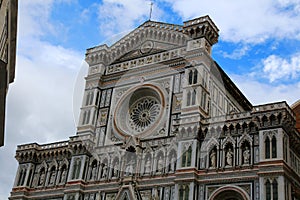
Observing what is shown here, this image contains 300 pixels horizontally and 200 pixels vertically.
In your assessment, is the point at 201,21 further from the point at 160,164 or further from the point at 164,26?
the point at 160,164

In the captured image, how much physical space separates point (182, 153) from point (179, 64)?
6.50 m

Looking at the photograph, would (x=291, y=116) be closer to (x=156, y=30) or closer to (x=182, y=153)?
(x=182, y=153)

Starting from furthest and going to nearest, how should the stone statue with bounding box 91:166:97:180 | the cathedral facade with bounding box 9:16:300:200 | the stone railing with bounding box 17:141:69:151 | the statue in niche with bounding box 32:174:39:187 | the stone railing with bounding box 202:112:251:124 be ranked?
the statue in niche with bounding box 32:174:39:187 < the stone railing with bounding box 17:141:69:151 < the stone statue with bounding box 91:166:97:180 < the stone railing with bounding box 202:112:251:124 < the cathedral facade with bounding box 9:16:300:200

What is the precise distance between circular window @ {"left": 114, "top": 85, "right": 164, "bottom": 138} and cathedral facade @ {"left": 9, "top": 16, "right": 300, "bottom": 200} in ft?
0.23

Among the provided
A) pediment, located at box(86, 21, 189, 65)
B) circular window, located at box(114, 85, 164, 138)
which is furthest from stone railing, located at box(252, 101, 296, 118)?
pediment, located at box(86, 21, 189, 65)

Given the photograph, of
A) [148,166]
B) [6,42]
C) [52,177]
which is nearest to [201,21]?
[148,166]

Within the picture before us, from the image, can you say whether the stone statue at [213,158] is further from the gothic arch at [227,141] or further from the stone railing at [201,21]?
the stone railing at [201,21]

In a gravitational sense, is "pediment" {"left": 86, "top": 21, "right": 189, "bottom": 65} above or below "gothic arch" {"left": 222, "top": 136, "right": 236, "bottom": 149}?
above

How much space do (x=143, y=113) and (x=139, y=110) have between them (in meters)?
0.46

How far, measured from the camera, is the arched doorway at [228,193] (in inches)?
932

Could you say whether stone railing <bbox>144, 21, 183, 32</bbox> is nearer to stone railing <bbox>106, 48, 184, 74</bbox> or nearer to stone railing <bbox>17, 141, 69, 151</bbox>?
stone railing <bbox>106, 48, 184, 74</bbox>

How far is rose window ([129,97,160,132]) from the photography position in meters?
29.9

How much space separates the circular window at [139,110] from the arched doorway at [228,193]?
676 centimetres

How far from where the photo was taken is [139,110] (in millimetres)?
31000
